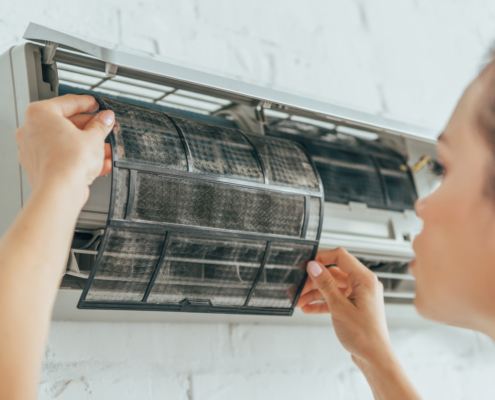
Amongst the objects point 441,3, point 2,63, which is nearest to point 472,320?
point 2,63

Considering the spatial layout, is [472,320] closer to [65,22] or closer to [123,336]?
[123,336]

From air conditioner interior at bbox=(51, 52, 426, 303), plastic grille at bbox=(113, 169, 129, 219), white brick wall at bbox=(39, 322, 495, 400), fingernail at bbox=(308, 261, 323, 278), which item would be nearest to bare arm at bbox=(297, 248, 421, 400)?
fingernail at bbox=(308, 261, 323, 278)

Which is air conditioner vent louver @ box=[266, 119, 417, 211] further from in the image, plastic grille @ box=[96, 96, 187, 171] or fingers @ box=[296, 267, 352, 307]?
plastic grille @ box=[96, 96, 187, 171]

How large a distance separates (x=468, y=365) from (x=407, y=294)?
1.48 feet

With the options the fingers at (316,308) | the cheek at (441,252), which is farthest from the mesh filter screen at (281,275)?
the cheek at (441,252)

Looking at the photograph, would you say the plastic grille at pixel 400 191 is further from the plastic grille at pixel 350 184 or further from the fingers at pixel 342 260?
the fingers at pixel 342 260

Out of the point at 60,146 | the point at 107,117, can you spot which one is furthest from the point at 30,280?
the point at 107,117

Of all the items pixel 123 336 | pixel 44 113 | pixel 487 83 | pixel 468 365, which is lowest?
pixel 468 365

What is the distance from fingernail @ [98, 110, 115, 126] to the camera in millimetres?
589

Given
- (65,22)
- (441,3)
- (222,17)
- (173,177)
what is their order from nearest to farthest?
(173,177) → (65,22) → (222,17) → (441,3)

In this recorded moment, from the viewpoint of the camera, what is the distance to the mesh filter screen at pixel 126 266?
606 millimetres

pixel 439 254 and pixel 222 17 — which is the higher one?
pixel 222 17

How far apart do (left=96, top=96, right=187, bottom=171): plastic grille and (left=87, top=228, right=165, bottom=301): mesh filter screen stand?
103mm

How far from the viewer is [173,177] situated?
63 centimetres
